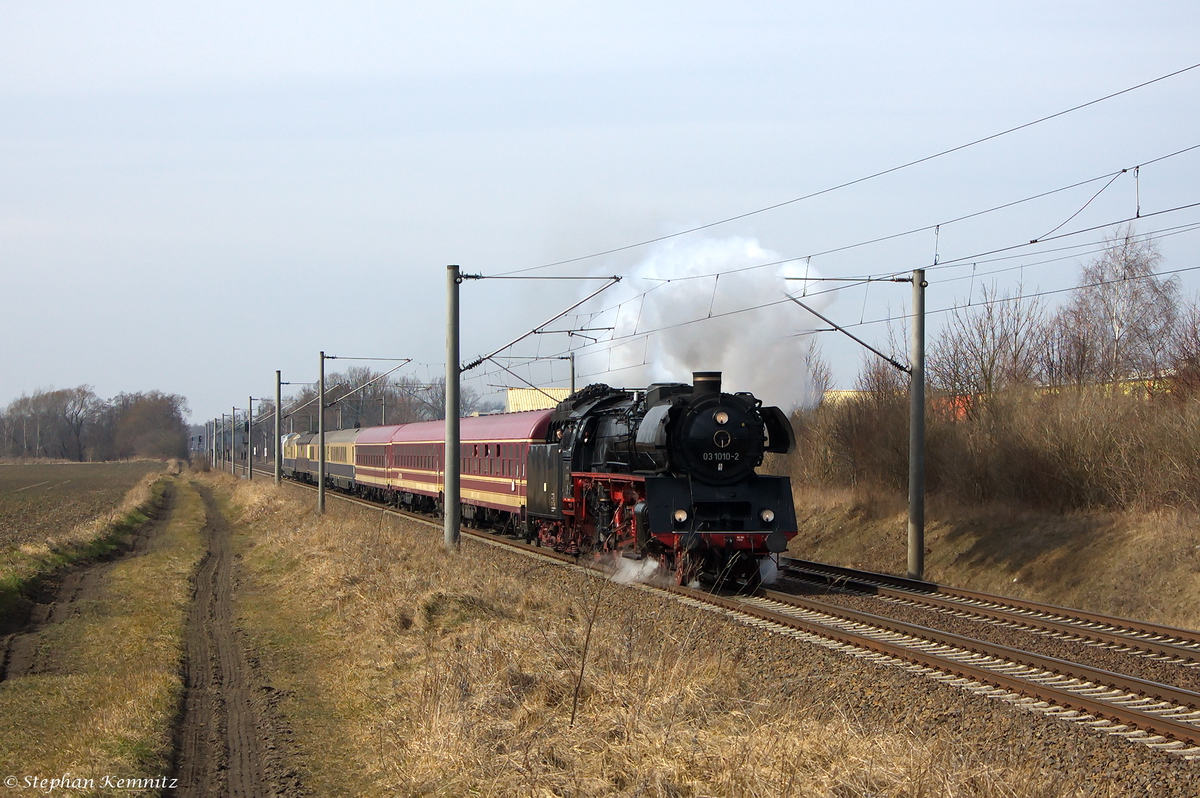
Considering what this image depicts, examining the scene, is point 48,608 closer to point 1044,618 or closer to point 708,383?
point 708,383

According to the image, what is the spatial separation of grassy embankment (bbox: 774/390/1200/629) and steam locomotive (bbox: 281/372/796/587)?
187 inches

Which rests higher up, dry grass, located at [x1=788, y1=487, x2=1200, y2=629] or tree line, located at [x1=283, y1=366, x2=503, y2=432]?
tree line, located at [x1=283, y1=366, x2=503, y2=432]

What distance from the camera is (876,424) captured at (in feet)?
80.5

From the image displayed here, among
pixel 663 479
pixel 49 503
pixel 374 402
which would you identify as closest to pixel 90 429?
pixel 374 402

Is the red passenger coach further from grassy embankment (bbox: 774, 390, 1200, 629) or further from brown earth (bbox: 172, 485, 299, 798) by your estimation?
brown earth (bbox: 172, 485, 299, 798)

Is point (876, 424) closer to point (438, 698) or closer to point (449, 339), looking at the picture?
point (449, 339)

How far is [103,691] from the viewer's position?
938 centimetres

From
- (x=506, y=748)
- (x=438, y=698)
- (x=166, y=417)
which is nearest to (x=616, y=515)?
(x=438, y=698)

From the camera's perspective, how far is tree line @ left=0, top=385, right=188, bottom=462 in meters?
134

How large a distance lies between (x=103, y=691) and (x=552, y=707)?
463 cm

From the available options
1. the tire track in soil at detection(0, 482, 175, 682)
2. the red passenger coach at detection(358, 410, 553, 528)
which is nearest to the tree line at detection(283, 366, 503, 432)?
the red passenger coach at detection(358, 410, 553, 528)

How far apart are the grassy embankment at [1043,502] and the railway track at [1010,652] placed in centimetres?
232

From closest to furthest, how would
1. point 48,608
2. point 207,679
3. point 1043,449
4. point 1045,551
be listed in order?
point 207,679
point 48,608
point 1045,551
point 1043,449

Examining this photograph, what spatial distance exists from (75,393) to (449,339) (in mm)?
134370
